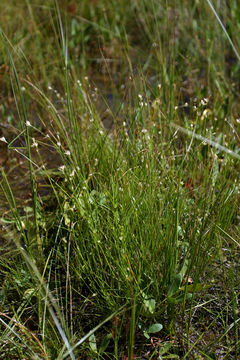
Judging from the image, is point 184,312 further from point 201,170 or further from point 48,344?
point 201,170

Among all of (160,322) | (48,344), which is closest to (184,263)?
(160,322)

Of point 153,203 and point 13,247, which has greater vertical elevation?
point 153,203

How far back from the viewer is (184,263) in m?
1.84

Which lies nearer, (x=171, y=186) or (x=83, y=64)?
(x=171, y=186)

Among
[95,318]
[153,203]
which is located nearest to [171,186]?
[153,203]

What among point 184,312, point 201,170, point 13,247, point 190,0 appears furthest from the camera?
point 190,0

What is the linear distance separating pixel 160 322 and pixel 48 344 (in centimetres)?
43

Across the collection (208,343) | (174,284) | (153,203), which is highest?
(153,203)

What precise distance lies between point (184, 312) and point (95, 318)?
1.25ft

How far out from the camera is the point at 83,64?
350 cm

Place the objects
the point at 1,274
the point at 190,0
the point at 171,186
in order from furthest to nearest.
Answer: the point at 190,0 < the point at 1,274 < the point at 171,186

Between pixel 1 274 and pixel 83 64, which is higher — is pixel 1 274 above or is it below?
below

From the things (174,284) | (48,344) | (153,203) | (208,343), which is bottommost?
(208,343)

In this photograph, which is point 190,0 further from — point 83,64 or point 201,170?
point 201,170
